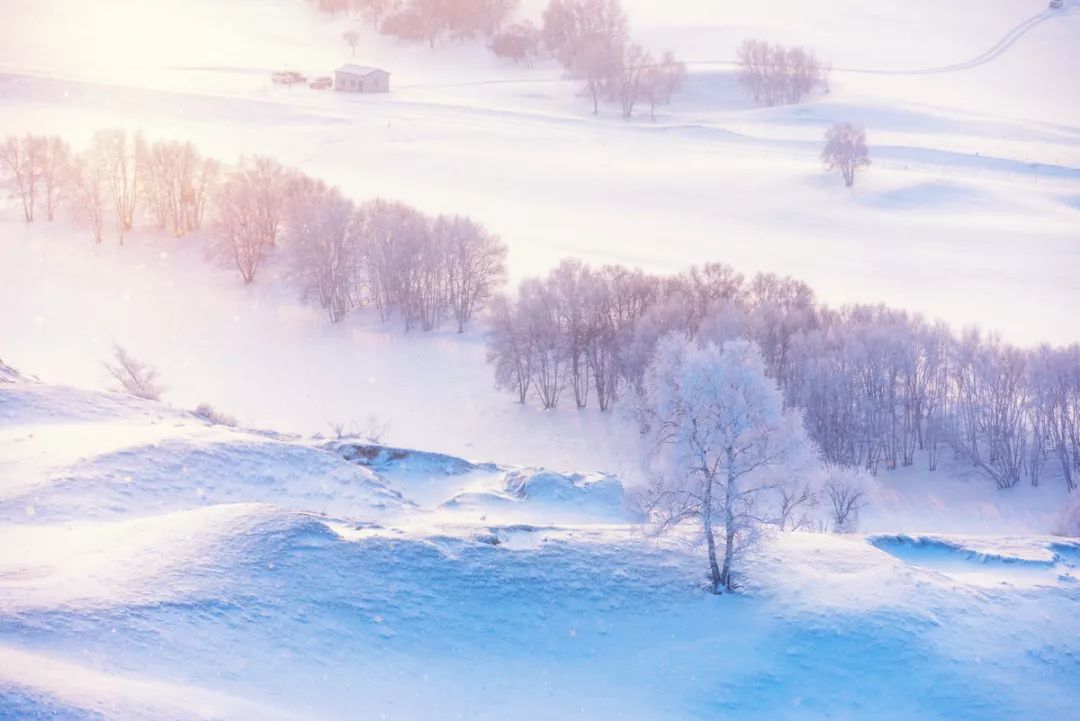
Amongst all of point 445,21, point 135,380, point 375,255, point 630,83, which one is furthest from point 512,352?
point 445,21

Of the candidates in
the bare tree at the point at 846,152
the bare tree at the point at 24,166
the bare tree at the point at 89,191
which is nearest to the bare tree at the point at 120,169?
the bare tree at the point at 89,191

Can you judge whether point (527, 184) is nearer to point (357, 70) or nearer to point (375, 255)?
point (375, 255)

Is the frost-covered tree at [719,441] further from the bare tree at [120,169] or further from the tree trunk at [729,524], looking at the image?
the bare tree at [120,169]

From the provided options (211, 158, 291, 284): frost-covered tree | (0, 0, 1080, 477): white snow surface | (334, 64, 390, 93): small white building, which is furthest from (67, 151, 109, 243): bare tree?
(334, 64, 390, 93): small white building

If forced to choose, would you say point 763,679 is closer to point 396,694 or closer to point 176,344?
point 396,694

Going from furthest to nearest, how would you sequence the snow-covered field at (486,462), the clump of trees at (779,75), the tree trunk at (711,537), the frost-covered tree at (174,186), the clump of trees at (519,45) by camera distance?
the clump of trees at (519,45) → the clump of trees at (779,75) → the frost-covered tree at (174,186) → the tree trunk at (711,537) → the snow-covered field at (486,462)

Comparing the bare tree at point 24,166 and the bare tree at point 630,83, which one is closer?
the bare tree at point 24,166

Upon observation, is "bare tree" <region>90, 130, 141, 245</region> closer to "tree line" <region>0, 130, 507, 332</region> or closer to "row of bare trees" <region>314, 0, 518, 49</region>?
"tree line" <region>0, 130, 507, 332</region>
